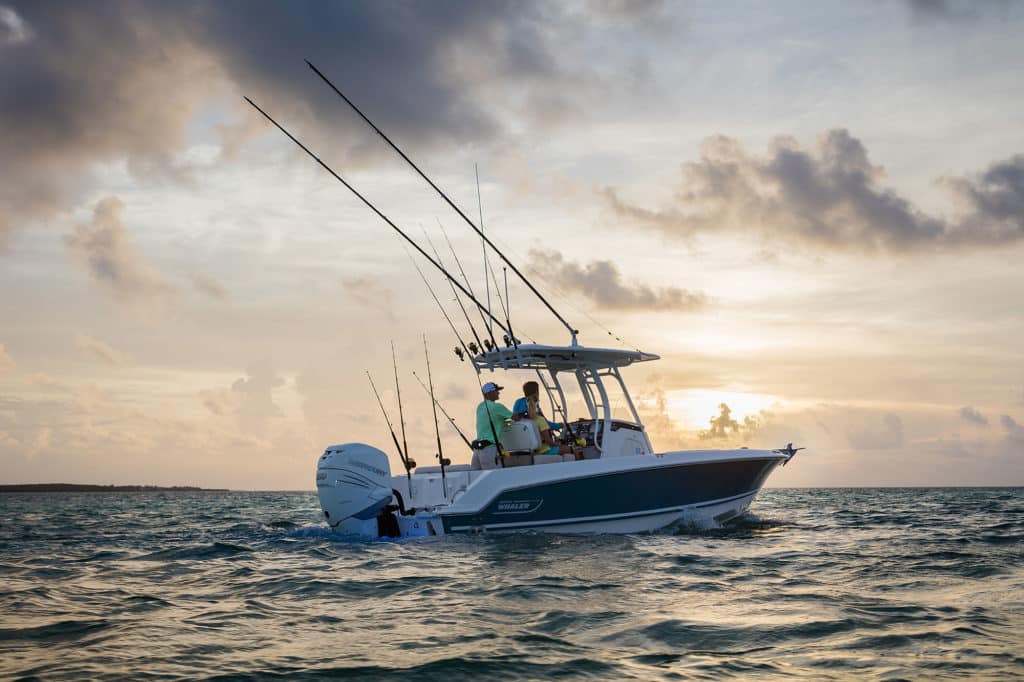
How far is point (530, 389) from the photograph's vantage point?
12.7 metres

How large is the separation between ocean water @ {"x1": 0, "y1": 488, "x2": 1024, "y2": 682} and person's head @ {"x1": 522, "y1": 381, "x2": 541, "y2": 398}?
240 centimetres

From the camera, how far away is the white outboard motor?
1116 centimetres

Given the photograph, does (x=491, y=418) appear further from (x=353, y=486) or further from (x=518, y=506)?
(x=353, y=486)

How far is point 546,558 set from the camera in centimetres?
929

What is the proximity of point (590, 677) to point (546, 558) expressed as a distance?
15.8 ft

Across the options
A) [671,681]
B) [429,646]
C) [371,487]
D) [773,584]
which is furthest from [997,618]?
[371,487]

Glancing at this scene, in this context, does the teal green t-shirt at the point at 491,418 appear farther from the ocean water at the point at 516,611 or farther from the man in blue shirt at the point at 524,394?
the ocean water at the point at 516,611

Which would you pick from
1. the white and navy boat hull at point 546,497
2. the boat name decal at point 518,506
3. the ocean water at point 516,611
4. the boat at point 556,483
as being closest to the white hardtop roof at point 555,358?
the boat at point 556,483

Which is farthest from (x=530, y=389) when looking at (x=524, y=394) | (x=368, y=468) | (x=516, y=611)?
(x=516, y=611)

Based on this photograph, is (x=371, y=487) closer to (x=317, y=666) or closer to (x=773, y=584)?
(x=773, y=584)

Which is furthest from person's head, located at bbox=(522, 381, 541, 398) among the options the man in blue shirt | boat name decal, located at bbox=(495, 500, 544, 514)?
boat name decal, located at bbox=(495, 500, 544, 514)

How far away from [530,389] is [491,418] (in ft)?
2.55

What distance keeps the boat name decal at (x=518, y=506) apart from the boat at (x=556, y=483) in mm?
14

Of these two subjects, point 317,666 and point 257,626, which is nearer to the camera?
point 317,666
